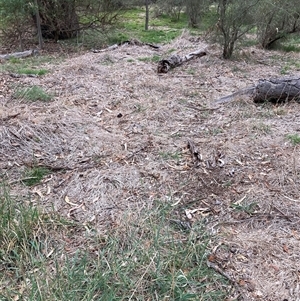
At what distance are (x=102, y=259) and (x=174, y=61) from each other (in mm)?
5438

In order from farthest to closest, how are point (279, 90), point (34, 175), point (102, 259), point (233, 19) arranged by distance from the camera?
point (233, 19) < point (279, 90) < point (34, 175) < point (102, 259)

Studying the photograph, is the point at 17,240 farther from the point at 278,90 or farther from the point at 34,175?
the point at 278,90

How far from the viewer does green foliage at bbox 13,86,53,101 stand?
474cm

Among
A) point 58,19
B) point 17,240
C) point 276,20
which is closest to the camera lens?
point 17,240

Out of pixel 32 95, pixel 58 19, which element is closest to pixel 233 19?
pixel 32 95

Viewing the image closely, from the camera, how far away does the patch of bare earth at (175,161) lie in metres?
2.31


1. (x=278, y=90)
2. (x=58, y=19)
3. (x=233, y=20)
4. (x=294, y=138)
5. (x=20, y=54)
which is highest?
(x=233, y=20)

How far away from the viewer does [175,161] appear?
3.34 m

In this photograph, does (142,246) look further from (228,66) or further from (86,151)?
(228,66)

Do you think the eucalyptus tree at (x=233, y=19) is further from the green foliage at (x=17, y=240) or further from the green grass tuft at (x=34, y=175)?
the green foliage at (x=17, y=240)

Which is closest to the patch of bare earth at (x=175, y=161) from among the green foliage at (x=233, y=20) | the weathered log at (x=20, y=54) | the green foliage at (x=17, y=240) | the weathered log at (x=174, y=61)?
the green foliage at (x=17, y=240)

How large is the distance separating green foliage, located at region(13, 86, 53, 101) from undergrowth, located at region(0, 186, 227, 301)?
8.20 feet

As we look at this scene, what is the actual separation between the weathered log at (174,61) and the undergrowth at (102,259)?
4.52 m

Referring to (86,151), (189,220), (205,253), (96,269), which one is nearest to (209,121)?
(86,151)
